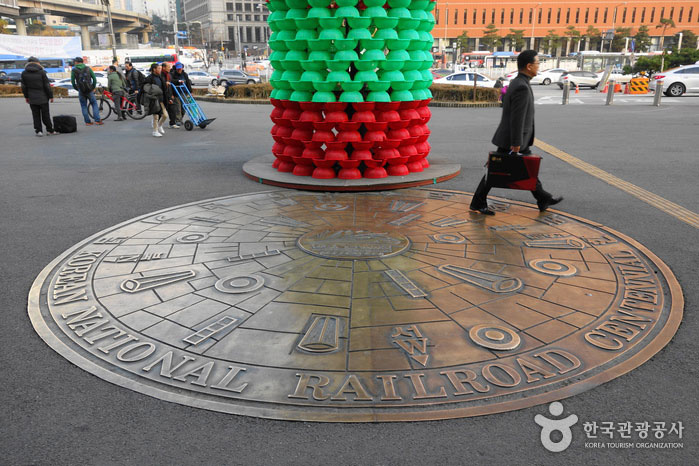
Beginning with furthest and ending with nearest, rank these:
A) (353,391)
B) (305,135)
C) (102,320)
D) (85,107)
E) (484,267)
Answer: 1. (85,107)
2. (305,135)
3. (484,267)
4. (102,320)
5. (353,391)

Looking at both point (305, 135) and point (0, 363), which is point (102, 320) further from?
point (305, 135)

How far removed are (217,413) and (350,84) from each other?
219 inches

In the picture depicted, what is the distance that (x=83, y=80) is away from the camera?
15289mm

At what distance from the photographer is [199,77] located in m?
45.9

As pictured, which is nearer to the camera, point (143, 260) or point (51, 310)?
point (51, 310)

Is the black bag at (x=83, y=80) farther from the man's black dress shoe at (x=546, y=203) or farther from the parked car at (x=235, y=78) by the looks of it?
the parked car at (x=235, y=78)

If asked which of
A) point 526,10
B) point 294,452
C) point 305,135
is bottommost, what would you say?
point 294,452

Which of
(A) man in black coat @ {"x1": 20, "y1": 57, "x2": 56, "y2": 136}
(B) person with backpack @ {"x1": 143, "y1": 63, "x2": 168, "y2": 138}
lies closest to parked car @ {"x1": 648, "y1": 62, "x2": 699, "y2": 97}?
(B) person with backpack @ {"x1": 143, "y1": 63, "x2": 168, "y2": 138}

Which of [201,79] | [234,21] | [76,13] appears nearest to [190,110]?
[201,79]

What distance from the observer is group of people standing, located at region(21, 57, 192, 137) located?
1320 centimetres

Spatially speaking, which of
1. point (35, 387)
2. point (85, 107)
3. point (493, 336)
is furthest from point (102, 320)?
point (85, 107)

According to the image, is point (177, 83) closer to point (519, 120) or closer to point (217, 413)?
point (519, 120)

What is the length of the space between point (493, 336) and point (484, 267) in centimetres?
124

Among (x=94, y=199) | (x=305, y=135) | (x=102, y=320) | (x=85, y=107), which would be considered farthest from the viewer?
(x=85, y=107)
